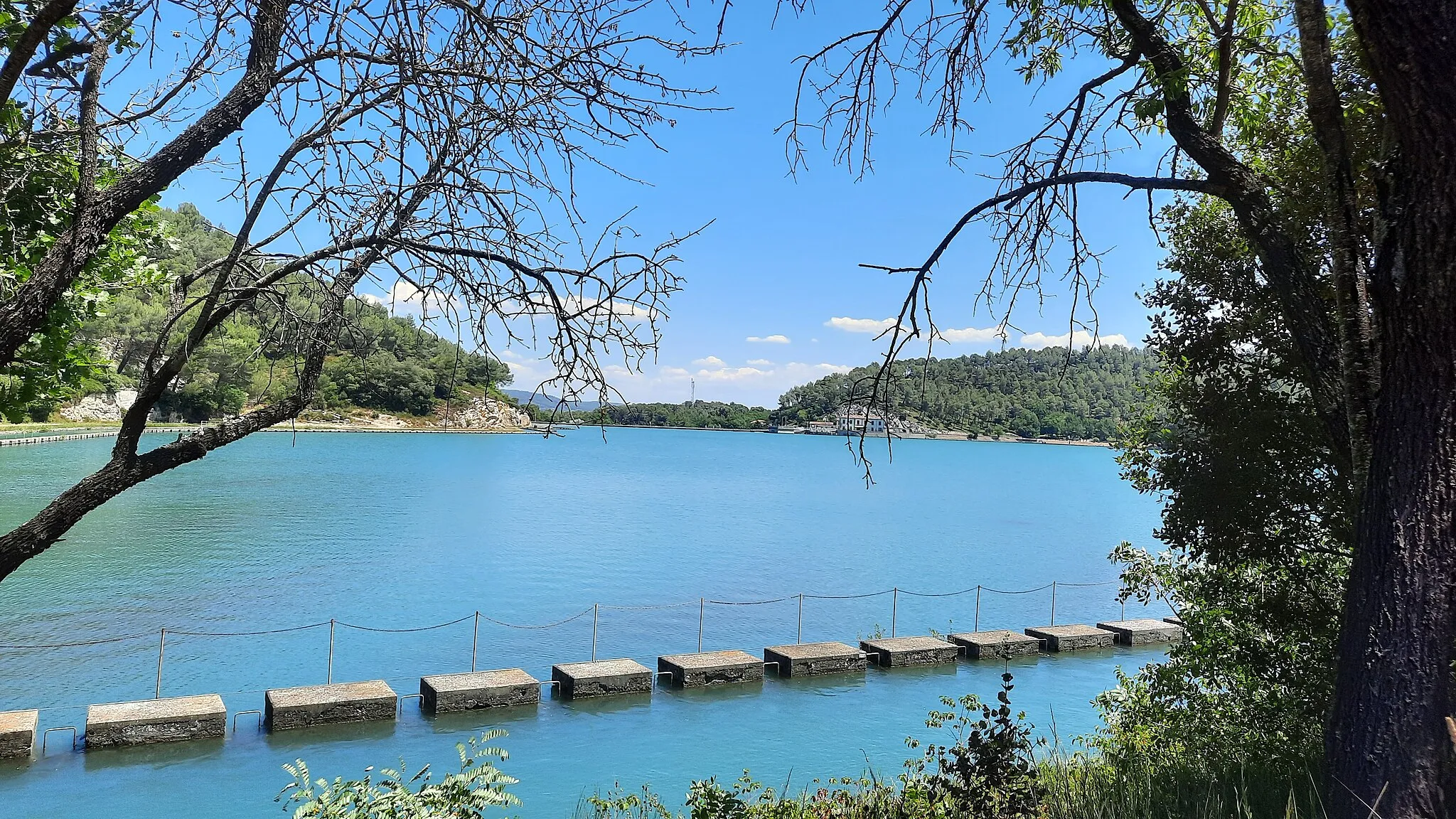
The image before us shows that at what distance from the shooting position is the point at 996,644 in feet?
69.3

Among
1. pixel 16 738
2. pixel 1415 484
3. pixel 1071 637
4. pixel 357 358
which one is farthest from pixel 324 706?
pixel 1071 637

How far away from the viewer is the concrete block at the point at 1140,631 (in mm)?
22844

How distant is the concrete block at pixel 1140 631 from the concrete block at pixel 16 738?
21382 millimetres

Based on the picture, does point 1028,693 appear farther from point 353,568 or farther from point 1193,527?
point 353,568

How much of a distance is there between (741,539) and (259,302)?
4077 centimetres

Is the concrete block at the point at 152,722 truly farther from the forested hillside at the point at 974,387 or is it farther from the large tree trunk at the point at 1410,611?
the large tree trunk at the point at 1410,611

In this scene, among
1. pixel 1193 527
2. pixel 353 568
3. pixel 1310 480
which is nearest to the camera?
pixel 1310 480

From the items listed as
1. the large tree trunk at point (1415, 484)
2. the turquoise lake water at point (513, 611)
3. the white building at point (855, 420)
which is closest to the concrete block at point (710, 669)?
the turquoise lake water at point (513, 611)

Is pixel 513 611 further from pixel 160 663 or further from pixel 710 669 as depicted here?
pixel 160 663

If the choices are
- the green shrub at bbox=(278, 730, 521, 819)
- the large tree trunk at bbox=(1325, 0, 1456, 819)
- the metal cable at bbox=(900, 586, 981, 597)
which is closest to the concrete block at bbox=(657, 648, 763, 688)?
the metal cable at bbox=(900, 586, 981, 597)

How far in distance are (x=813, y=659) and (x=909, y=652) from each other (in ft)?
Answer: 7.54

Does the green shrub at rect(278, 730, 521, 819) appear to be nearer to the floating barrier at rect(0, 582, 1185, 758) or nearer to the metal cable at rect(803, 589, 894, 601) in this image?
the floating barrier at rect(0, 582, 1185, 758)

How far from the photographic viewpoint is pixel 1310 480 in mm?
7164

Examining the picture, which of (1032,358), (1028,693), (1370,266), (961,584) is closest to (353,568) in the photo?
(961,584)
